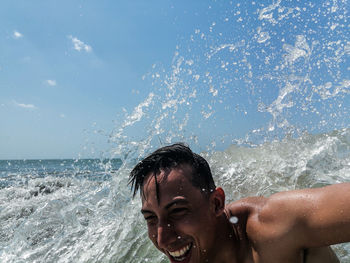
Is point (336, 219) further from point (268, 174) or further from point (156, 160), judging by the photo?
point (268, 174)

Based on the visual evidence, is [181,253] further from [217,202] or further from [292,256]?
[292,256]

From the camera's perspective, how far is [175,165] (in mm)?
2154

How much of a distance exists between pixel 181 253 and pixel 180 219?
0.23 m

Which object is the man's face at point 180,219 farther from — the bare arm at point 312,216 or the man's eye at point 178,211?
the bare arm at point 312,216

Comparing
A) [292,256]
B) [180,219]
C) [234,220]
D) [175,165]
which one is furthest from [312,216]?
[175,165]

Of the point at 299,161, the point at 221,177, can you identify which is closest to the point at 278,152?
the point at 299,161

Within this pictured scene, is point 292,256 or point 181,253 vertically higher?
point 181,253

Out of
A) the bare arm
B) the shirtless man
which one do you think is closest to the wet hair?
the shirtless man

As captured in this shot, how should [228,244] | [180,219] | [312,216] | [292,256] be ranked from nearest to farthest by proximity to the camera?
[312,216] < [292,256] < [180,219] < [228,244]

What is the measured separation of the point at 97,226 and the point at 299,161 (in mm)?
3145

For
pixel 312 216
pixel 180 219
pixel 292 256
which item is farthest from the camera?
pixel 180 219

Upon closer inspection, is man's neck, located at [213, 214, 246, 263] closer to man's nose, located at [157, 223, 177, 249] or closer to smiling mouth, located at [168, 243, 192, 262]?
smiling mouth, located at [168, 243, 192, 262]

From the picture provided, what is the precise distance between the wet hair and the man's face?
6cm

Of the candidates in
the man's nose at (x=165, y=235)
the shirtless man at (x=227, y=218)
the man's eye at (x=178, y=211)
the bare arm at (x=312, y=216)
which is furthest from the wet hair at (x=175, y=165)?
the bare arm at (x=312, y=216)
